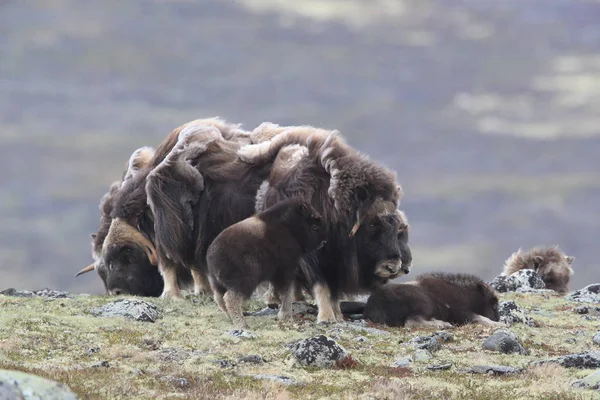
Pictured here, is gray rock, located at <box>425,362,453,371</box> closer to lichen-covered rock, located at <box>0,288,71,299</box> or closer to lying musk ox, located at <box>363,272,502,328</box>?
lying musk ox, located at <box>363,272,502,328</box>

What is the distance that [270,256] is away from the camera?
35.2 feet

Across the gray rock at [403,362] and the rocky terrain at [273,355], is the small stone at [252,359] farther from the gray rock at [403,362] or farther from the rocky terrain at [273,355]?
the gray rock at [403,362]

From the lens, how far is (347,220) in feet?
37.3

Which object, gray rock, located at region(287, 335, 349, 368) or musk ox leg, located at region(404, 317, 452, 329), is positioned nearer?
gray rock, located at region(287, 335, 349, 368)

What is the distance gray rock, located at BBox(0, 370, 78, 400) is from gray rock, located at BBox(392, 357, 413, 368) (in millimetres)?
4615

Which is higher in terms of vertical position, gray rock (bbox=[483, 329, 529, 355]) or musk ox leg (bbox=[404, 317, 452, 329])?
musk ox leg (bbox=[404, 317, 452, 329])

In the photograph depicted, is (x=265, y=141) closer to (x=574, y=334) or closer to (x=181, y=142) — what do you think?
(x=181, y=142)

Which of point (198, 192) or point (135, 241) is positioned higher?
point (198, 192)

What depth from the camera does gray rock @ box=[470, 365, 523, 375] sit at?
889cm

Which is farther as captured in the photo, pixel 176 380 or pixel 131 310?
pixel 131 310

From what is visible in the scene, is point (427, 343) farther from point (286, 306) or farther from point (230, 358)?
point (230, 358)

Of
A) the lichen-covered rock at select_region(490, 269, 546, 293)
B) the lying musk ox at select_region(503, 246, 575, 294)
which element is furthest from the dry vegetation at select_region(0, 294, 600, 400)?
the lying musk ox at select_region(503, 246, 575, 294)

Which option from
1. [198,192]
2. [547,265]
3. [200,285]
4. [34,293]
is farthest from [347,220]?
[547,265]

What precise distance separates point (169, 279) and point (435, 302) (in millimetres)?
3990
